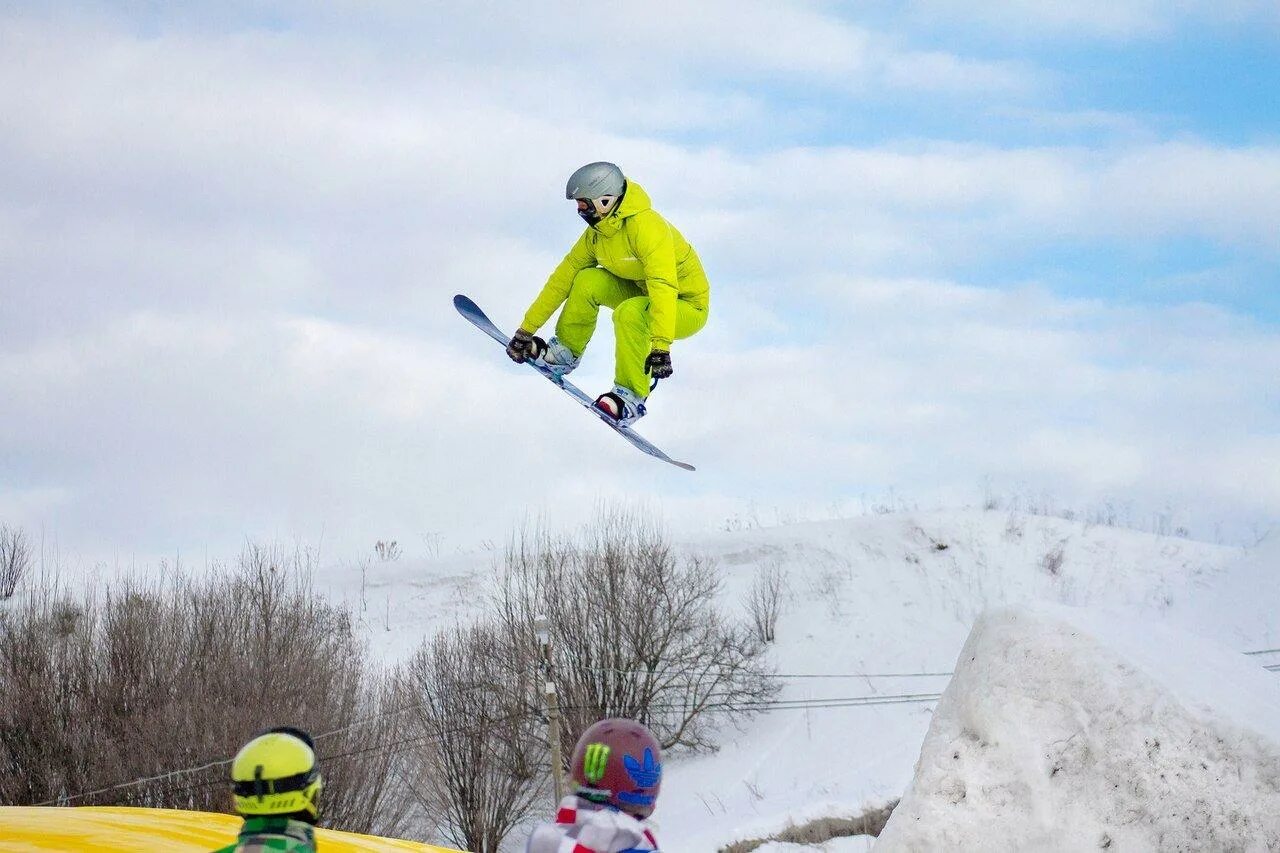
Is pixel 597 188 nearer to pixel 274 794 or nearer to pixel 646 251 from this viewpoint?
pixel 646 251

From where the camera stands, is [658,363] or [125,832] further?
[658,363]

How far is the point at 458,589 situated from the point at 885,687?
13333mm

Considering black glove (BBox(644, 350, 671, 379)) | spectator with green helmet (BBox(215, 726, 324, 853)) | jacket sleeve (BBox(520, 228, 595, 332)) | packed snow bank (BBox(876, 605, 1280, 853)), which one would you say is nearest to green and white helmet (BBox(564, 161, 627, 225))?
jacket sleeve (BBox(520, 228, 595, 332))

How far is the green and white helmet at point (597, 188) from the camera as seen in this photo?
669 cm

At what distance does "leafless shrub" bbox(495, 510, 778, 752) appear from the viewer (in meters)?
28.9

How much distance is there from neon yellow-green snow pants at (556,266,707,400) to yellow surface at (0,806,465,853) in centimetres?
311

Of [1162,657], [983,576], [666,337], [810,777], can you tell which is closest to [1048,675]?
[1162,657]

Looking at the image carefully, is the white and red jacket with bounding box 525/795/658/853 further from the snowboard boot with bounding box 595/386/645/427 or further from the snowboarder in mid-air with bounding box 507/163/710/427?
the snowboard boot with bounding box 595/386/645/427

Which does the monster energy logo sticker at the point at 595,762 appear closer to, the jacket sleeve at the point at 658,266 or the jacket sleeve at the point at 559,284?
the jacket sleeve at the point at 658,266

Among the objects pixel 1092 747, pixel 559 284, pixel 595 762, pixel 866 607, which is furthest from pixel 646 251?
pixel 866 607

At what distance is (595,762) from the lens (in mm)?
3330

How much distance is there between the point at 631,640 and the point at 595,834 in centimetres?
→ 2637

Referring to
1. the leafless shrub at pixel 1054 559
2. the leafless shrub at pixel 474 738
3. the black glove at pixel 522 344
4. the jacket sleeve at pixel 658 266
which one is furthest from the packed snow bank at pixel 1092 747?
the leafless shrub at pixel 1054 559

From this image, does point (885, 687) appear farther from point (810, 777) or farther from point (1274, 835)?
point (1274, 835)
